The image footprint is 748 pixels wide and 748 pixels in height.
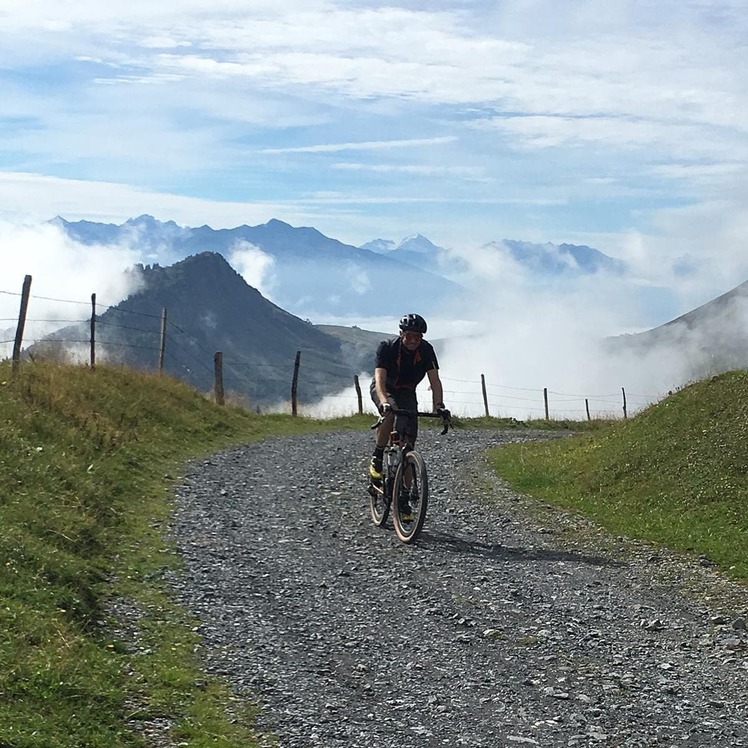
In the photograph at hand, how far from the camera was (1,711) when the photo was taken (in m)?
6.19

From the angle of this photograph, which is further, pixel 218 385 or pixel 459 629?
pixel 218 385

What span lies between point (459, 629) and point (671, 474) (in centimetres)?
845

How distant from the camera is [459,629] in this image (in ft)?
30.6

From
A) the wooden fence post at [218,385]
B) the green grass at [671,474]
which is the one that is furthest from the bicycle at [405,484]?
the wooden fence post at [218,385]

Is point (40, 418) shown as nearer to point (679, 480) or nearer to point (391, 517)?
point (391, 517)

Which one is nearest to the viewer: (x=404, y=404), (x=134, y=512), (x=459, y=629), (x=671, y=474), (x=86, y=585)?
(x=459, y=629)

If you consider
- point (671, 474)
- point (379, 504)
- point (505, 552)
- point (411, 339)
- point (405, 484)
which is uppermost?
point (411, 339)

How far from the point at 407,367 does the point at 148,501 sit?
15.5 ft

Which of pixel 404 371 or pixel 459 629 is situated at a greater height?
pixel 404 371

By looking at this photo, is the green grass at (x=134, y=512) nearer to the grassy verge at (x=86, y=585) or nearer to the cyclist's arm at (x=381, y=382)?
the grassy verge at (x=86, y=585)

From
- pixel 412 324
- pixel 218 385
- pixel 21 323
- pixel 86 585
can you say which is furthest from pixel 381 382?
pixel 218 385

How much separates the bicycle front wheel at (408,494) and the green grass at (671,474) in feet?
11.0

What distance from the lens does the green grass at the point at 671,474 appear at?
13852 millimetres

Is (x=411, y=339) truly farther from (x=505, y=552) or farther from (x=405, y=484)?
(x=505, y=552)
